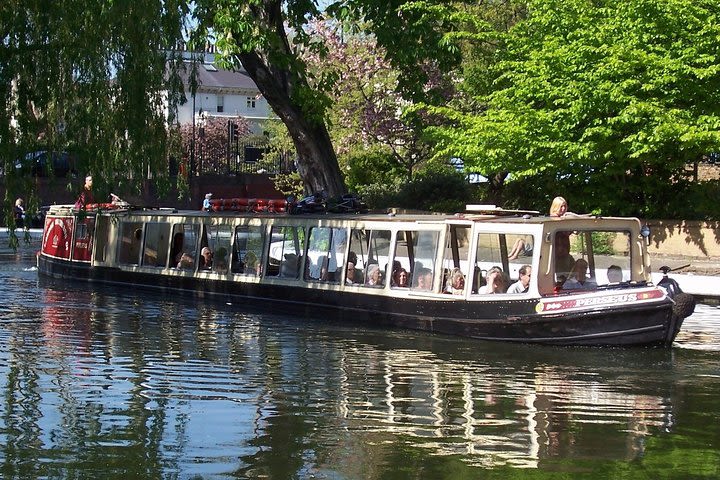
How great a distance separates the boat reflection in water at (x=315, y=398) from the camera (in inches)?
425

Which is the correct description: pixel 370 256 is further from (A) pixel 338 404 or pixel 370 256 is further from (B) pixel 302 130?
(B) pixel 302 130

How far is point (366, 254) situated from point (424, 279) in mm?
1708

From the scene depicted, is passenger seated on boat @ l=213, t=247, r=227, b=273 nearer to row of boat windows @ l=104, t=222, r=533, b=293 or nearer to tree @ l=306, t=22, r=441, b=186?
row of boat windows @ l=104, t=222, r=533, b=293

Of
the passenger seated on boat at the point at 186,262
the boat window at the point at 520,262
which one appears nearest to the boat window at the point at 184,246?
the passenger seated on boat at the point at 186,262

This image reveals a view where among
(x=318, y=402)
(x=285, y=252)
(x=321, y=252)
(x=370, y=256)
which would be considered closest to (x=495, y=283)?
(x=370, y=256)

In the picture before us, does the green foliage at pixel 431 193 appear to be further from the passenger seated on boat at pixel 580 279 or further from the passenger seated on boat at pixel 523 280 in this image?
the passenger seated on boat at pixel 523 280

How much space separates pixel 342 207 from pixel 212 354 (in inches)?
258

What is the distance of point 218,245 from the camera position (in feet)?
80.3

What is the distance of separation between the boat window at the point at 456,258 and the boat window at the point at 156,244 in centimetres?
845

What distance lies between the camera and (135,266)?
→ 26.6 meters

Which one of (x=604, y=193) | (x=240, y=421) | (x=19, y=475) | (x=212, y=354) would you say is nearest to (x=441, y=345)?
(x=212, y=354)

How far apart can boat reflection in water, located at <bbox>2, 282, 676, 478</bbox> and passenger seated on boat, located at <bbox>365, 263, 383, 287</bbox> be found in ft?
3.33

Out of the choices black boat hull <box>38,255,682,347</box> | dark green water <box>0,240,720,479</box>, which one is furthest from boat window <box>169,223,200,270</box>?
dark green water <box>0,240,720,479</box>

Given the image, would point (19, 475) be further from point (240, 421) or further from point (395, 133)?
point (395, 133)
